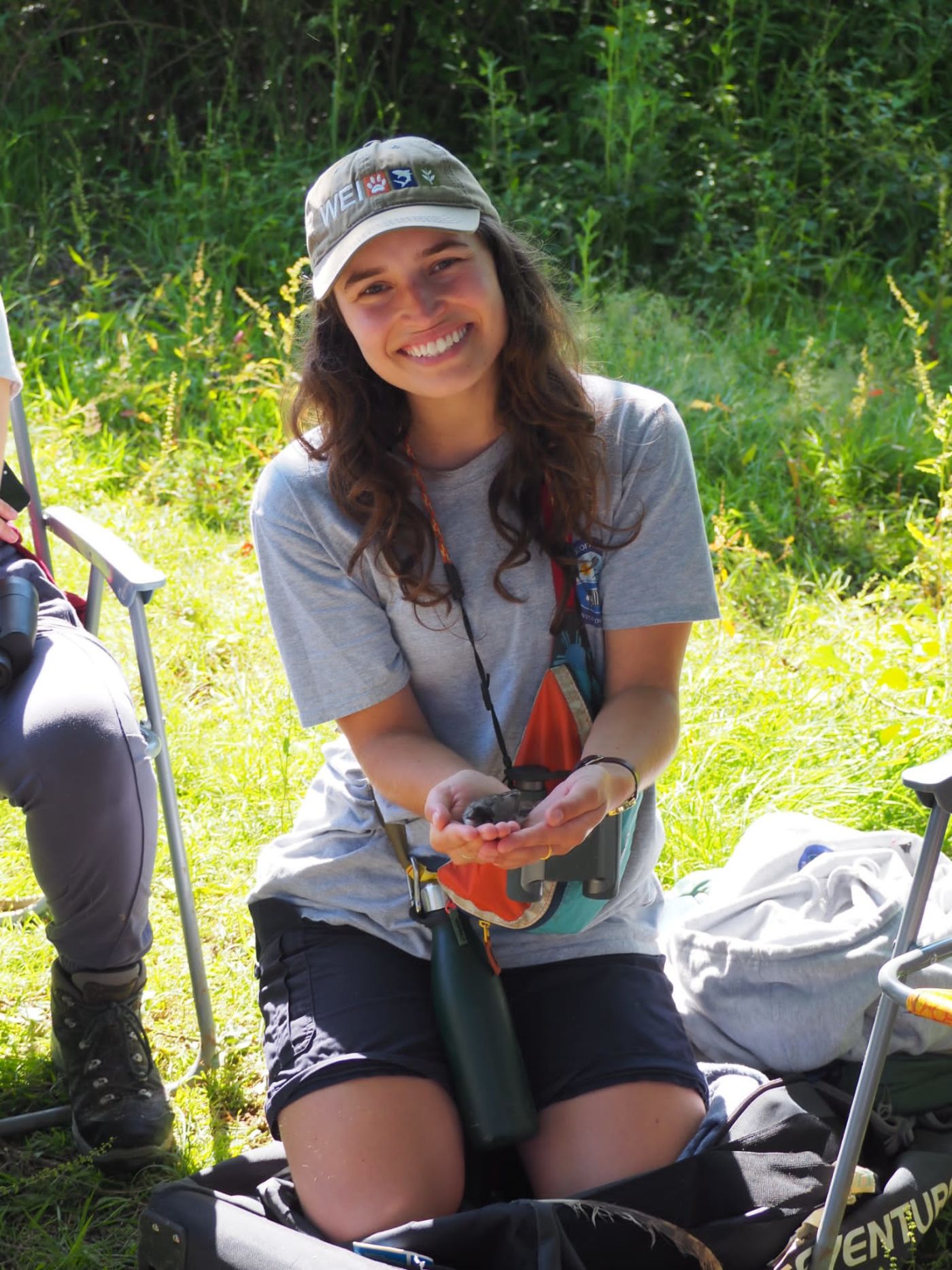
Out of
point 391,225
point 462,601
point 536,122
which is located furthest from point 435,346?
point 536,122

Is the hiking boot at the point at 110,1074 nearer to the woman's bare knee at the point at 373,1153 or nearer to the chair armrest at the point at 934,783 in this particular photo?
the woman's bare knee at the point at 373,1153

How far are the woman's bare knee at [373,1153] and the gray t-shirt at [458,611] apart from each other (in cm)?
23

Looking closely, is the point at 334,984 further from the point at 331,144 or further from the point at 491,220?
the point at 331,144

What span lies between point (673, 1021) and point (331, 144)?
4.73 m

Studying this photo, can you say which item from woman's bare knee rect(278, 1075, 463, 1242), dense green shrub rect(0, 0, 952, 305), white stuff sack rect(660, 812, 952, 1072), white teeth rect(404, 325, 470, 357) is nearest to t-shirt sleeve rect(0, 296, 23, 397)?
white teeth rect(404, 325, 470, 357)

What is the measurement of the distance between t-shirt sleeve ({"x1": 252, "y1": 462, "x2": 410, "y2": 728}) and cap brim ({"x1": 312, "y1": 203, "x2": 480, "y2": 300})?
0.29 m

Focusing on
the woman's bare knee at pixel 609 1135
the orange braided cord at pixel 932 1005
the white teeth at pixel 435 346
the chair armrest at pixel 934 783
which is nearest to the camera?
the orange braided cord at pixel 932 1005

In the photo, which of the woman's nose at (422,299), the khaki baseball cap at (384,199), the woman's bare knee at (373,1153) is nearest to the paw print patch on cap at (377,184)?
the khaki baseball cap at (384,199)

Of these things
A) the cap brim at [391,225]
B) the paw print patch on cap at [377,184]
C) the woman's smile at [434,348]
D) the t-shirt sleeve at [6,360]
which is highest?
the paw print patch on cap at [377,184]

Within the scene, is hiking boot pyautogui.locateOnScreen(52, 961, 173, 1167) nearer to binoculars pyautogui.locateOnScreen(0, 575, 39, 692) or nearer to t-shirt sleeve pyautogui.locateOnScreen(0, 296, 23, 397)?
binoculars pyautogui.locateOnScreen(0, 575, 39, 692)

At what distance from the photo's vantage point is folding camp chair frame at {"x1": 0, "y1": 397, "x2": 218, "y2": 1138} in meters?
2.17

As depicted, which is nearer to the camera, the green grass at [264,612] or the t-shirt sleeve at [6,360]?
the t-shirt sleeve at [6,360]

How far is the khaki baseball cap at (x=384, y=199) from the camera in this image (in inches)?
73.8

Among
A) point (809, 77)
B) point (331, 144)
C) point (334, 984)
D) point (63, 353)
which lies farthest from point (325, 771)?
point (809, 77)
